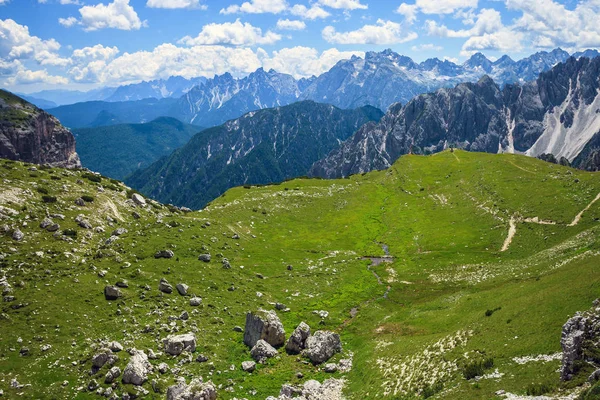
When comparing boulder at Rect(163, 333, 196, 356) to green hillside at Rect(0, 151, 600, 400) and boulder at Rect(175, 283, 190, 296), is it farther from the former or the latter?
boulder at Rect(175, 283, 190, 296)

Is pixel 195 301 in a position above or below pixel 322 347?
above

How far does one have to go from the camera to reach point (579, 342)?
3100cm

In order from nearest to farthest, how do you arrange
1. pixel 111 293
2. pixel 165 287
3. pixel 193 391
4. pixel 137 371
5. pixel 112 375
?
pixel 193 391 < pixel 112 375 < pixel 137 371 < pixel 111 293 < pixel 165 287

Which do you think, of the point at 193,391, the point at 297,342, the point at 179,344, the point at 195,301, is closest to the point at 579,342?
the point at 297,342

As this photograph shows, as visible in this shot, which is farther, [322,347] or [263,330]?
[263,330]

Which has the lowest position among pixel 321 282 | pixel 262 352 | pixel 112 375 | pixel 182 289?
pixel 321 282

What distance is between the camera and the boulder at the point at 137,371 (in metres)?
44.1

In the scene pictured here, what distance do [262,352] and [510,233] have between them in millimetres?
69454

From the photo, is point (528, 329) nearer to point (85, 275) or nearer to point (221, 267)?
point (221, 267)

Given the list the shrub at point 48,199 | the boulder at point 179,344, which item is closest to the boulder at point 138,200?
the shrub at point 48,199

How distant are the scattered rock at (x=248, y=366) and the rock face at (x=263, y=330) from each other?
399cm

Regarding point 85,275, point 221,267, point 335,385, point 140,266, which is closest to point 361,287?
point 221,267

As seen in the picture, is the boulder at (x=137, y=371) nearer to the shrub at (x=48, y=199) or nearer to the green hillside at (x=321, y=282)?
the green hillside at (x=321, y=282)

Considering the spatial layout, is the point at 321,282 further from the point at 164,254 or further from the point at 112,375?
the point at 112,375
